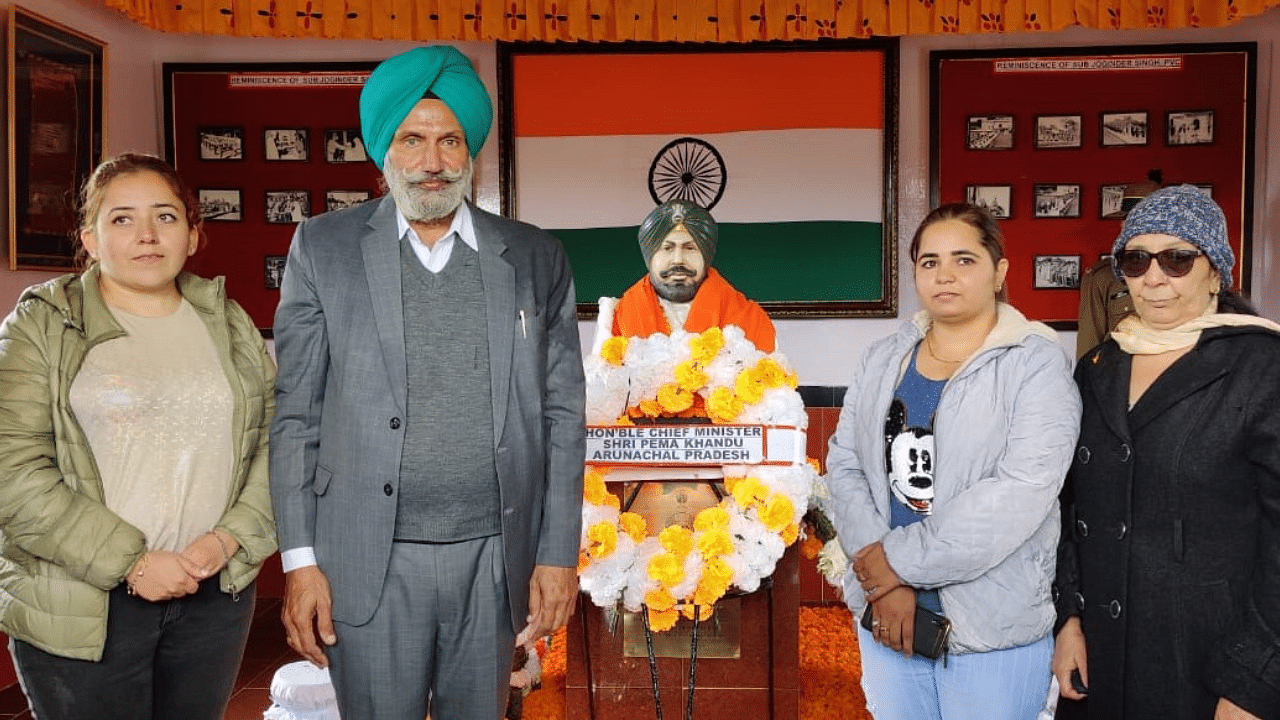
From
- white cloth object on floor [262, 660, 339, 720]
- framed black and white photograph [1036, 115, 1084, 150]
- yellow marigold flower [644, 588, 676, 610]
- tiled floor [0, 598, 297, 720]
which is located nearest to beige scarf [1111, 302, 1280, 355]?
yellow marigold flower [644, 588, 676, 610]

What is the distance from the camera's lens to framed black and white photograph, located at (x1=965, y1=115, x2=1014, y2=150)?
5508mm

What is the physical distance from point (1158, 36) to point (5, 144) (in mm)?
5500

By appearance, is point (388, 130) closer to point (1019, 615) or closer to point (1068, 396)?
point (1068, 396)

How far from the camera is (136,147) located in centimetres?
543

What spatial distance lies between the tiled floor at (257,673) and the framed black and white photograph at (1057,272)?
14.0 feet

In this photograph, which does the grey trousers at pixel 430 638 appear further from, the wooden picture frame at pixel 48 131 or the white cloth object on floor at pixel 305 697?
the wooden picture frame at pixel 48 131

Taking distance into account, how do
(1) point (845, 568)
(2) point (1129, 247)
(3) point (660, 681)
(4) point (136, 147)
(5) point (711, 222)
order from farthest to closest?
(4) point (136, 147) < (5) point (711, 222) < (3) point (660, 681) < (1) point (845, 568) < (2) point (1129, 247)

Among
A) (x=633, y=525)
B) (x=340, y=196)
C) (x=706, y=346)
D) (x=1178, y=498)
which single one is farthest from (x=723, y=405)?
(x=340, y=196)

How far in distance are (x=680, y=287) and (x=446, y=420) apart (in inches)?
75.3

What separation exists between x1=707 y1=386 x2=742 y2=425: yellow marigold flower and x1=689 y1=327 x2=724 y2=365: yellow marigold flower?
11 centimetres

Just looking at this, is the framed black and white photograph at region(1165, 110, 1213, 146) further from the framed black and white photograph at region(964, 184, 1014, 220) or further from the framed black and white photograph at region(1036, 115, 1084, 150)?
the framed black and white photograph at region(964, 184, 1014, 220)

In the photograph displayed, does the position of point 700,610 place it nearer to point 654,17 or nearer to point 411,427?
point 411,427

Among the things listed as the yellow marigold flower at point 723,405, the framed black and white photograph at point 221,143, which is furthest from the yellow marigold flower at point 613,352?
the framed black and white photograph at point 221,143

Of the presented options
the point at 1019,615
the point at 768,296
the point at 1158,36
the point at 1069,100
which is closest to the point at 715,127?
the point at 768,296
